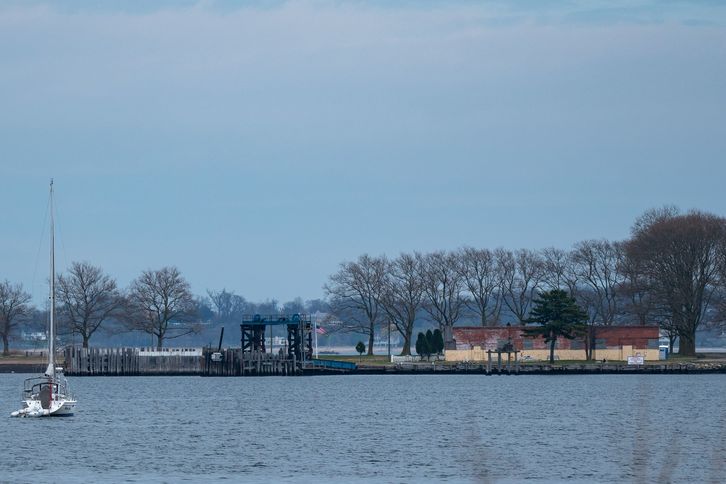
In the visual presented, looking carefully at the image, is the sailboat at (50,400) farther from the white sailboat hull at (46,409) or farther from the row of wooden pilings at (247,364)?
the row of wooden pilings at (247,364)

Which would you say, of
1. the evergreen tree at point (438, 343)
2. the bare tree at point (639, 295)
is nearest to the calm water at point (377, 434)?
the bare tree at point (639, 295)

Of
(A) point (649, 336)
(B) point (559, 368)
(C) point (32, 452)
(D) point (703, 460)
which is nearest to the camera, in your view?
(D) point (703, 460)

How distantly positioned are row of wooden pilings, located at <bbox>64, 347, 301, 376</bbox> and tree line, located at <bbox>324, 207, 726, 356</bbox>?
25048mm

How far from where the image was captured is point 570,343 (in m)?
136

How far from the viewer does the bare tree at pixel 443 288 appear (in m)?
160

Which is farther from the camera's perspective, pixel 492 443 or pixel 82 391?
pixel 82 391

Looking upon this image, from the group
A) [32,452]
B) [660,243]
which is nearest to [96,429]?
[32,452]

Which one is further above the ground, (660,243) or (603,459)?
(660,243)

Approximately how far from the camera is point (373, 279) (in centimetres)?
15925

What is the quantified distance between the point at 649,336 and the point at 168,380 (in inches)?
1917

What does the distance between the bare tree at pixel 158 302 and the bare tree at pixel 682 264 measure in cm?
5526

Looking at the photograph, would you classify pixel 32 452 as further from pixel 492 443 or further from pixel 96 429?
pixel 492 443

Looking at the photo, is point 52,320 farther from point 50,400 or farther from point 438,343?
point 438,343

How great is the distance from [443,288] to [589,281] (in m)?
17.7
